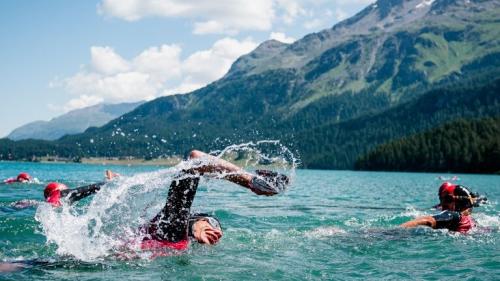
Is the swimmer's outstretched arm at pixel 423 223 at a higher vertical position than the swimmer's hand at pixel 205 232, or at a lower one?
lower

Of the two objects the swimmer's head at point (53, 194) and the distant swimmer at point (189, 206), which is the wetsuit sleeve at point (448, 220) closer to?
the distant swimmer at point (189, 206)

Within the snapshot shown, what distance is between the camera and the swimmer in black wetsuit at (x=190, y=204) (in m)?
9.05

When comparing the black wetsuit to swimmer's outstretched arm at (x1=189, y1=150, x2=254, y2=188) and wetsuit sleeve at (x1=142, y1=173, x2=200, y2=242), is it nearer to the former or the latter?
wetsuit sleeve at (x1=142, y1=173, x2=200, y2=242)

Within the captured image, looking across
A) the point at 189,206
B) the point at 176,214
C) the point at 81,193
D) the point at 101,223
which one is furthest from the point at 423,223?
the point at 81,193

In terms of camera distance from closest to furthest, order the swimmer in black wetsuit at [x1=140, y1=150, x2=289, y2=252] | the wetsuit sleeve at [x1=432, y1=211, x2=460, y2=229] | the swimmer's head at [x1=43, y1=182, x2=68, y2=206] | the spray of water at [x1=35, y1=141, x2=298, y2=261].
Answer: the swimmer in black wetsuit at [x1=140, y1=150, x2=289, y2=252] < the spray of water at [x1=35, y1=141, x2=298, y2=261] < the wetsuit sleeve at [x1=432, y1=211, x2=460, y2=229] < the swimmer's head at [x1=43, y1=182, x2=68, y2=206]

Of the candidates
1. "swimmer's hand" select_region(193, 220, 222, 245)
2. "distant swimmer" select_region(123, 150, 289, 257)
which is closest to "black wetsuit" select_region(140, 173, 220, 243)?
"distant swimmer" select_region(123, 150, 289, 257)

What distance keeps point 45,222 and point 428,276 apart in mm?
8573

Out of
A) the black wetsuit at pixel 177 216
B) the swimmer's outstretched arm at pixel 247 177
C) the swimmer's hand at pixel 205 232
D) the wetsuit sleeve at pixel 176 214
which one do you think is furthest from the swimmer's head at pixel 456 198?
the wetsuit sleeve at pixel 176 214

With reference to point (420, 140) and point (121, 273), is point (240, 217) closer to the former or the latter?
point (121, 273)

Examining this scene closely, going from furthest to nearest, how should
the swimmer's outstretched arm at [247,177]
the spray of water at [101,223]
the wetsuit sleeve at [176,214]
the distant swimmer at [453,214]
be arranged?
the distant swimmer at [453,214] → the spray of water at [101,223] → the wetsuit sleeve at [176,214] → the swimmer's outstretched arm at [247,177]

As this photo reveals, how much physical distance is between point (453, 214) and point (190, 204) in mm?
9208

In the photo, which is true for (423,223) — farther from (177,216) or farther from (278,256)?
(177,216)

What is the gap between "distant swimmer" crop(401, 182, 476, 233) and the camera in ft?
50.9

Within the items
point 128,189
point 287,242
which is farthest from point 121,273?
point 287,242
